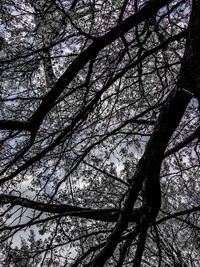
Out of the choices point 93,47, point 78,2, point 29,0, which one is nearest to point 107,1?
point 78,2

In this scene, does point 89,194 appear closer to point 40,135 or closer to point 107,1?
point 40,135

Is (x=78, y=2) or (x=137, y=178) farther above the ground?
(x=78, y=2)

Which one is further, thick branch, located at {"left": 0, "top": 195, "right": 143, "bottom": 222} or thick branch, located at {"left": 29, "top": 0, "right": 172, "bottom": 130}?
thick branch, located at {"left": 0, "top": 195, "right": 143, "bottom": 222}

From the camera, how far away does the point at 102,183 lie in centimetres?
652

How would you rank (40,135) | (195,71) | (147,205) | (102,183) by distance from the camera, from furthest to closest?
1. (102,183)
2. (40,135)
3. (147,205)
4. (195,71)

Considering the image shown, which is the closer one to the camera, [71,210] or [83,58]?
[83,58]

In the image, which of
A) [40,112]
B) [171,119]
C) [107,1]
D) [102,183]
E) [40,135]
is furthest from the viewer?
[102,183]

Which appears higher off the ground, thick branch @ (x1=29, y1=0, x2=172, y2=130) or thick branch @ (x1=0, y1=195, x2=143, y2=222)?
thick branch @ (x1=29, y1=0, x2=172, y2=130)

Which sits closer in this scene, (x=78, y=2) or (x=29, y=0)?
(x=29, y=0)

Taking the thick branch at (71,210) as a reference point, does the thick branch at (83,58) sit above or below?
above

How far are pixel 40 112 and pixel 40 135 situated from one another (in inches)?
78.4

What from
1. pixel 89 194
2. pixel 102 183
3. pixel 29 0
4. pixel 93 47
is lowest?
pixel 93 47

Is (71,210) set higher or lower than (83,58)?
lower

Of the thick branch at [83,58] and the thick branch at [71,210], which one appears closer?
the thick branch at [83,58]
